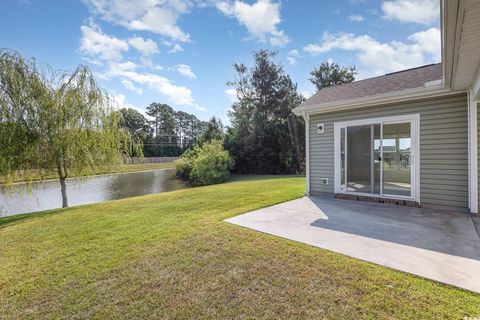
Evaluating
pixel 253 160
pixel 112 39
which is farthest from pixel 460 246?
pixel 253 160

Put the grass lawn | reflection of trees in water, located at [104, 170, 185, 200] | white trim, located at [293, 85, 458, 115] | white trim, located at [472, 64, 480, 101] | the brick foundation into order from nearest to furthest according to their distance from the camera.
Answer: the grass lawn
white trim, located at [472, 64, 480, 101]
white trim, located at [293, 85, 458, 115]
the brick foundation
reflection of trees in water, located at [104, 170, 185, 200]

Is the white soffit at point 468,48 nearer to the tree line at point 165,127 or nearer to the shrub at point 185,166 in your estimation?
the shrub at point 185,166

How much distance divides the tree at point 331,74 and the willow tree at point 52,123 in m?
18.7

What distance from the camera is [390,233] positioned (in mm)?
3291

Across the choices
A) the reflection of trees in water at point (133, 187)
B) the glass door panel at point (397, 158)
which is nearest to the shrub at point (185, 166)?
the reflection of trees in water at point (133, 187)

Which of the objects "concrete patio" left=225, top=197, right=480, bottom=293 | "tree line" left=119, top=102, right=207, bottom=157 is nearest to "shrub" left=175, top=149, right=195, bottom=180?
"concrete patio" left=225, top=197, right=480, bottom=293

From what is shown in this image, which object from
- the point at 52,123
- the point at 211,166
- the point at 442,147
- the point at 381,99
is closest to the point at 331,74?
the point at 211,166

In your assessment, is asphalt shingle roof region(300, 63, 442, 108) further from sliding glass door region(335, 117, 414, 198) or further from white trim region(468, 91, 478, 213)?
white trim region(468, 91, 478, 213)

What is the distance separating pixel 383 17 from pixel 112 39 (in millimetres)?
8940

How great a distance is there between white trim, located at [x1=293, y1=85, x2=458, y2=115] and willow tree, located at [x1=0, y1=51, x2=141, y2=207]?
6.14 meters

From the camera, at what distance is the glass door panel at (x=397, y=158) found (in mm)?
4965

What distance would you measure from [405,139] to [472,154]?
1.13m

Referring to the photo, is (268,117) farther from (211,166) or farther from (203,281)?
(203,281)

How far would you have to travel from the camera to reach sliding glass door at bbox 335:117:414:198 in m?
5.02
